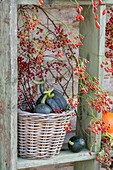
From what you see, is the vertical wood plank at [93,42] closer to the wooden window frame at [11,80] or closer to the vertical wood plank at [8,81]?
the wooden window frame at [11,80]

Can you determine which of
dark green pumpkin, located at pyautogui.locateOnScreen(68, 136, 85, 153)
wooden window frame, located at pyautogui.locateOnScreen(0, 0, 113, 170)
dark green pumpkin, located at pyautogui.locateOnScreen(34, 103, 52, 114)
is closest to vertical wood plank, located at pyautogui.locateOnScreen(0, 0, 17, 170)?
wooden window frame, located at pyautogui.locateOnScreen(0, 0, 113, 170)

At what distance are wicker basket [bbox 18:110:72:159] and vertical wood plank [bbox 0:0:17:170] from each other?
0.07 meters

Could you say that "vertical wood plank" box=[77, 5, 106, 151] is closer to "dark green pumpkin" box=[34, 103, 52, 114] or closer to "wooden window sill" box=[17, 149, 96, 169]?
"wooden window sill" box=[17, 149, 96, 169]

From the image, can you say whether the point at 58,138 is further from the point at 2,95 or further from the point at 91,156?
the point at 2,95

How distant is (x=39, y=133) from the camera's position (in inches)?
59.5

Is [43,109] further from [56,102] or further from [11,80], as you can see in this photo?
[11,80]

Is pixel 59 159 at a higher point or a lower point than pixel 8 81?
lower

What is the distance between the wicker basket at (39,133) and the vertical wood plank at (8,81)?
7 centimetres

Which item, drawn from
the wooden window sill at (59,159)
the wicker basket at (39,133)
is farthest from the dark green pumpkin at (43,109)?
the wooden window sill at (59,159)

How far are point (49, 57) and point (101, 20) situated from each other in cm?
54

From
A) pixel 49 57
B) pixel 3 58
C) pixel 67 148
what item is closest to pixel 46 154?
pixel 67 148

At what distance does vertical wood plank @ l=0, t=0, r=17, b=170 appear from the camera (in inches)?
54.5

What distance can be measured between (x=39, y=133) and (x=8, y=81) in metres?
0.31

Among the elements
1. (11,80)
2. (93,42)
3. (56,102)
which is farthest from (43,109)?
(93,42)
